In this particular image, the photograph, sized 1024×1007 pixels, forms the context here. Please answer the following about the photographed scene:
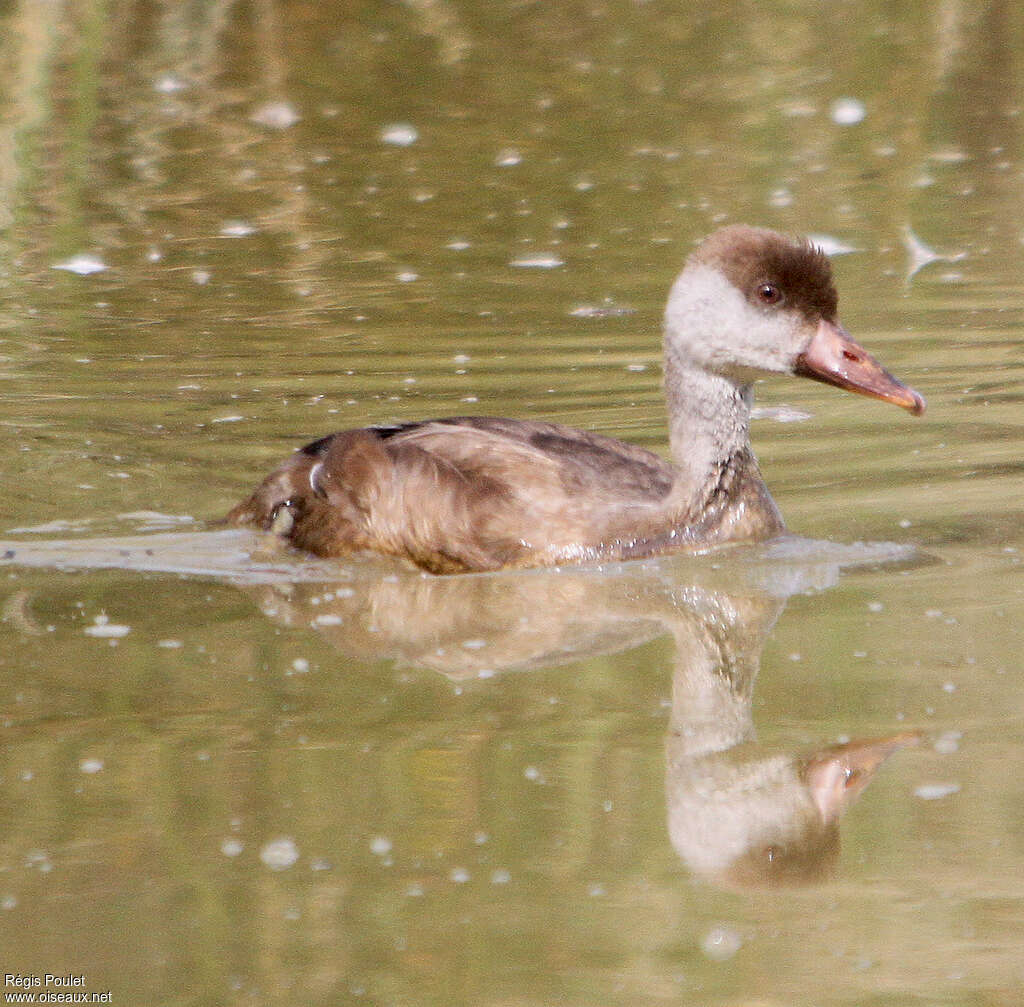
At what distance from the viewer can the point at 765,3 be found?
20.6m

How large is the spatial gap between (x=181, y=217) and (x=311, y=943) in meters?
10.2

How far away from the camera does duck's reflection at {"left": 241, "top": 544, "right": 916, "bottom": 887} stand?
14.7 feet

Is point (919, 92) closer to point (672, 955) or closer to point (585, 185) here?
point (585, 185)

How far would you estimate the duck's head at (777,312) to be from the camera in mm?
6656

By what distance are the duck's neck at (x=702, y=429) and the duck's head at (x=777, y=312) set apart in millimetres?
151

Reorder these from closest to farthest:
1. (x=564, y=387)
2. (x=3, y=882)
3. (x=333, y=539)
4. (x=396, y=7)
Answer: (x=3, y=882) → (x=333, y=539) → (x=564, y=387) → (x=396, y=7)

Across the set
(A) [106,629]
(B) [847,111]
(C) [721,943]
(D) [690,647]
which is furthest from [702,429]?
Result: (B) [847,111]

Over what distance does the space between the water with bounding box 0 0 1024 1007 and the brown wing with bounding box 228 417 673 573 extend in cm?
12

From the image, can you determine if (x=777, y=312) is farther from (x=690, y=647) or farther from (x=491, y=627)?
(x=491, y=627)

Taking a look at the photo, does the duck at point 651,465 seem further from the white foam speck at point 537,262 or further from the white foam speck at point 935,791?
the white foam speck at point 537,262

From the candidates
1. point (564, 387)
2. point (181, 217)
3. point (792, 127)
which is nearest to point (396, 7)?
point (792, 127)

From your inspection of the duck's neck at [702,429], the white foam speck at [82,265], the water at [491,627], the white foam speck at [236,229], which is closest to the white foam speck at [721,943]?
the water at [491,627]

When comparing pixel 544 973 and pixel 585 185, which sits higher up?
pixel 544 973

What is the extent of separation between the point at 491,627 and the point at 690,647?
1.94ft
